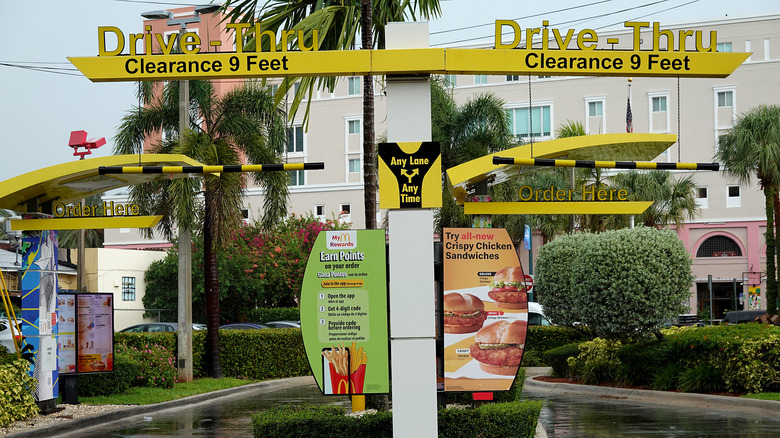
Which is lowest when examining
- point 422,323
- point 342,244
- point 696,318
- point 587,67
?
point 696,318

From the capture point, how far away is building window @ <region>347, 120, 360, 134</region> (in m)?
61.7

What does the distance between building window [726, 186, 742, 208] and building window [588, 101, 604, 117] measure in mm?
9037

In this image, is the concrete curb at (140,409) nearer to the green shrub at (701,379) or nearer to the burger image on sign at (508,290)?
the burger image on sign at (508,290)

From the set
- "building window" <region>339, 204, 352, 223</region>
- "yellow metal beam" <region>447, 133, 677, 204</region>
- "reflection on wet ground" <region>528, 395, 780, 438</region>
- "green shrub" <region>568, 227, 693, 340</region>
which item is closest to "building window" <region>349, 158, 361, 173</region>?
"building window" <region>339, 204, 352, 223</region>

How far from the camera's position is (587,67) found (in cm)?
904

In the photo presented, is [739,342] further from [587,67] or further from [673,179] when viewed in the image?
[673,179]

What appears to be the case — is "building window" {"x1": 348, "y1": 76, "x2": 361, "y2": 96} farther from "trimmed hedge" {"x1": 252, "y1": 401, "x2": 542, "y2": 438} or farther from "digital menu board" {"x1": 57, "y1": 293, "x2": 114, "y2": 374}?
"trimmed hedge" {"x1": 252, "y1": 401, "x2": 542, "y2": 438}

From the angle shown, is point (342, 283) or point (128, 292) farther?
point (128, 292)

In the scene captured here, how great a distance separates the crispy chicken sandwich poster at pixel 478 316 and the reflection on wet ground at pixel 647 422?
4348mm

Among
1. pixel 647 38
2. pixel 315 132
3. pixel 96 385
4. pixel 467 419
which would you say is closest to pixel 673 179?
pixel 647 38

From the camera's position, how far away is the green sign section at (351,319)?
31.1 feet

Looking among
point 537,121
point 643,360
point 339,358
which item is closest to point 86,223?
point 339,358

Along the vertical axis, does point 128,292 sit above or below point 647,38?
below

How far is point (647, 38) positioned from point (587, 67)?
152 feet
